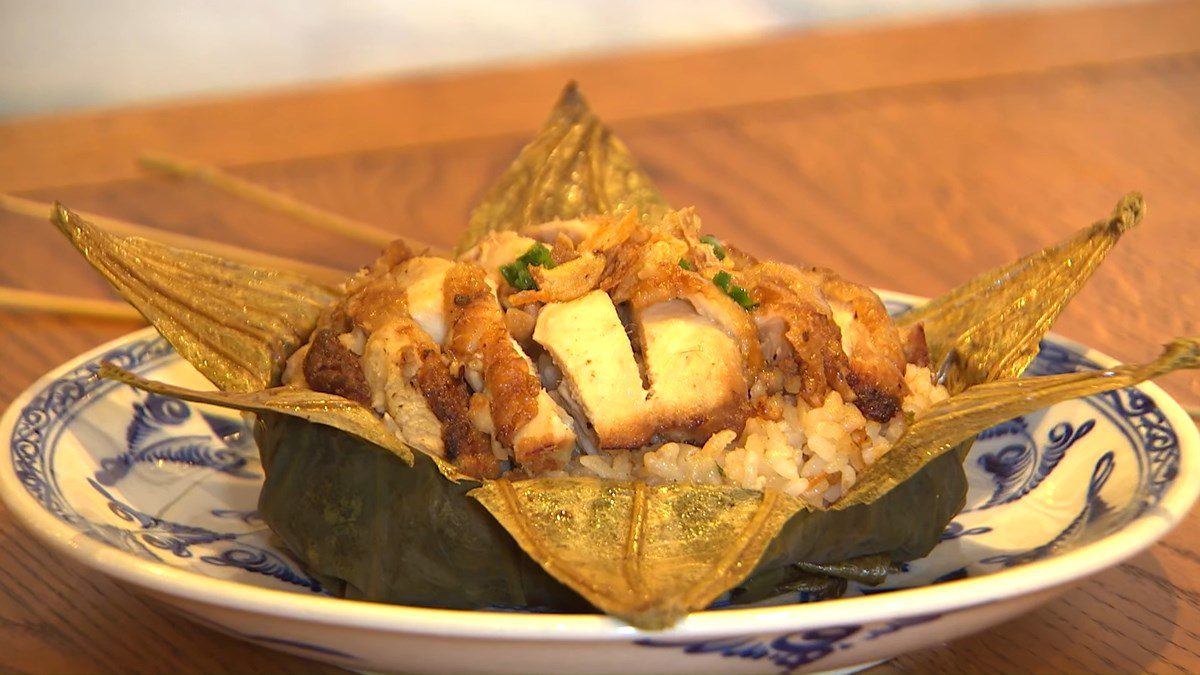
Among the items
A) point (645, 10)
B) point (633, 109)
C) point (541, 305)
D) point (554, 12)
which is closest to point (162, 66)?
point (554, 12)

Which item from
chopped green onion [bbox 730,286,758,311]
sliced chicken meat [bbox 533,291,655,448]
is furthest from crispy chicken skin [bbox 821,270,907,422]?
sliced chicken meat [bbox 533,291,655,448]

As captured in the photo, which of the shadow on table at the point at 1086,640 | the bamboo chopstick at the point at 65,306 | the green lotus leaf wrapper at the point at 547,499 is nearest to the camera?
the green lotus leaf wrapper at the point at 547,499

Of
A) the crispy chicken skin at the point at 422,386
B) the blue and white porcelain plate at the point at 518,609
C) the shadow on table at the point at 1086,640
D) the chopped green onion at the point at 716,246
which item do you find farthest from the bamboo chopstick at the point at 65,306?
the shadow on table at the point at 1086,640

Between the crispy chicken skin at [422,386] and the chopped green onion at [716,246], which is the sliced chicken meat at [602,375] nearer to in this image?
the crispy chicken skin at [422,386]

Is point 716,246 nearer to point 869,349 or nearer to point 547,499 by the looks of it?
point 869,349

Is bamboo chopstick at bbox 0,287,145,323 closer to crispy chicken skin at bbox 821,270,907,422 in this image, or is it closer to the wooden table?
the wooden table

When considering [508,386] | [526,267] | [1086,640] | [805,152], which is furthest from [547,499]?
[805,152]
